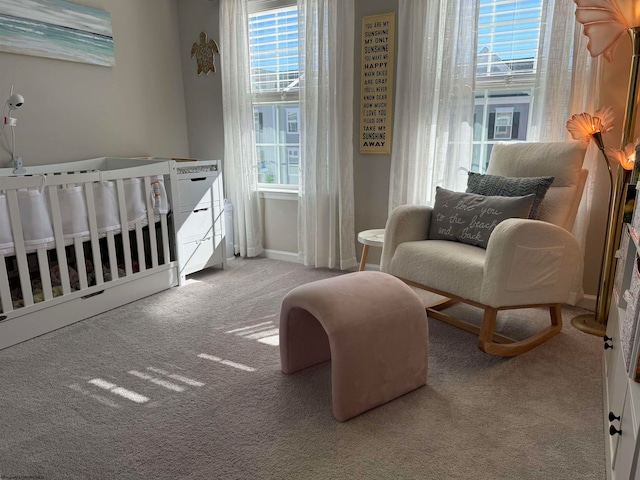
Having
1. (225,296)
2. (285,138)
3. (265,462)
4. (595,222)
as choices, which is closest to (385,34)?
(285,138)

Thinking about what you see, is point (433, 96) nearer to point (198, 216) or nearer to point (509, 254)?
point (509, 254)

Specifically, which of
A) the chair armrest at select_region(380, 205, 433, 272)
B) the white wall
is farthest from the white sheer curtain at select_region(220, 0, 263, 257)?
the chair armrest at select_region(380, 205, 433, 272)

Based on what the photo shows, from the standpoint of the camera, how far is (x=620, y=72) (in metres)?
2.31

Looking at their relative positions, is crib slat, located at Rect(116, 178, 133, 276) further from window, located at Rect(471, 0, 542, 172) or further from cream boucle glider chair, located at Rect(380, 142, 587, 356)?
window, located at Rect(471, 0, 542, 172)

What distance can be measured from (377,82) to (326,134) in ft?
1.59

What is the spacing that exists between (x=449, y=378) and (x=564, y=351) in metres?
0.63

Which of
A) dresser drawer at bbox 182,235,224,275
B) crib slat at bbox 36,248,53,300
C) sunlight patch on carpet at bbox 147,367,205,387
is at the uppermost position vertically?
crib slat at bbox 36,248,53,300

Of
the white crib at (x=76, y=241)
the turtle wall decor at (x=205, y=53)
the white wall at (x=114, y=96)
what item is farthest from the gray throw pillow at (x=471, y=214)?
the white wall at (x=114, y=96)

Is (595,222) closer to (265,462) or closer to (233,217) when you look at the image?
(265,462)

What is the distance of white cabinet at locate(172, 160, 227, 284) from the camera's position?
9.86ft

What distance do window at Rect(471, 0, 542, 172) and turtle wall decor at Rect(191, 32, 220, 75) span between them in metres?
2.03

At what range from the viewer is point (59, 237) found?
2312 mm

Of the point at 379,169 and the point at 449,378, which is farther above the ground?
the point at 379,169

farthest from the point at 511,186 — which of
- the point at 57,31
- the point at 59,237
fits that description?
the point at 57,31
